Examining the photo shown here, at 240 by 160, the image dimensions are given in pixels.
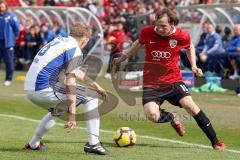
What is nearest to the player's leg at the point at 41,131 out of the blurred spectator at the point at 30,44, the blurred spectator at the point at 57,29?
the blurred spectator at the point at 57,29

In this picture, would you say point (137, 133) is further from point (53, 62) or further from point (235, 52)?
point (235, 52)

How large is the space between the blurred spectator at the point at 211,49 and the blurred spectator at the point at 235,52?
414 millimetres

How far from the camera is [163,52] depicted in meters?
10.1

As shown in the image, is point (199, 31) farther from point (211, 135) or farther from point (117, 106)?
point (211, 135)

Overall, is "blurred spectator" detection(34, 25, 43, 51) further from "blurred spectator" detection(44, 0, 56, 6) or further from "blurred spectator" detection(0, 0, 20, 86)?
"blurred spectator" detection(44, 0, 56, 6)

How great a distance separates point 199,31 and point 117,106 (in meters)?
8.32

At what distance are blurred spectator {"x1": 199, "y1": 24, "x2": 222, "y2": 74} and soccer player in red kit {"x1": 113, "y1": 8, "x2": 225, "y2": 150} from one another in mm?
11044

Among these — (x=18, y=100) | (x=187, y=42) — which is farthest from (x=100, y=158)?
(x=18, y=100)

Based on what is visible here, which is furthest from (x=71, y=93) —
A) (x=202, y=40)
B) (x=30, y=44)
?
(x=30, y=44)

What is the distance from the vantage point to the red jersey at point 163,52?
10133 mm

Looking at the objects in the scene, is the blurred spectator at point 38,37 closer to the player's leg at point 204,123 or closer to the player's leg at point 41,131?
the player's leg at point 204,123

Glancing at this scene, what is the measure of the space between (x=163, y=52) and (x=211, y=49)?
11.3 metres

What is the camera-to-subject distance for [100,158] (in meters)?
9.01

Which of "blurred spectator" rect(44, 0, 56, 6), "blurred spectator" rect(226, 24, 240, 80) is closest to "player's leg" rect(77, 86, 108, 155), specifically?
"blurred spectator" rect(226, 24, 240, 80)
